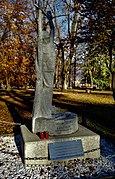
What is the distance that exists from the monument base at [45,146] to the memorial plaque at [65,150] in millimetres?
92

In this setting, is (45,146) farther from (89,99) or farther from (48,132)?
(89,99)

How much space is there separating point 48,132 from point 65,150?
2.46ft

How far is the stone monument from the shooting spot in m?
5.65

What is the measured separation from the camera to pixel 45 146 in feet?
18.7

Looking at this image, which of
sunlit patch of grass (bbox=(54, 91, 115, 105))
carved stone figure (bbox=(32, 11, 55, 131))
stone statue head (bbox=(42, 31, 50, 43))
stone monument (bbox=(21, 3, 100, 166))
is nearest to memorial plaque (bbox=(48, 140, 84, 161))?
stone monument (bbox=(21, 3, 100, 166))

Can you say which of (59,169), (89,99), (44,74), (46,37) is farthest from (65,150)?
(89,99)

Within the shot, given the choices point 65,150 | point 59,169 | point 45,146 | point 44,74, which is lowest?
point 59,169

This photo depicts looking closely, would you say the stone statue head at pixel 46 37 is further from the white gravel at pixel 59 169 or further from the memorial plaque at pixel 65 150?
the white gravel at pixel 59 169

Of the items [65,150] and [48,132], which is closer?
[65,150]

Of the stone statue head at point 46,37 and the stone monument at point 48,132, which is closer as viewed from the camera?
the stone monument at point 48,132

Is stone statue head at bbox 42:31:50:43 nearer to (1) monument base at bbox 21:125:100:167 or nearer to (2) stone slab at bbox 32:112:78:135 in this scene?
(2) stone slab at bbox 32:112:78:135

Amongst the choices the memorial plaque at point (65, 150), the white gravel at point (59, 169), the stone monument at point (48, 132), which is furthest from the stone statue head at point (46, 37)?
the white gravel at point (59, 169)

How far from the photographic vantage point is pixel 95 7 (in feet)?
37.4

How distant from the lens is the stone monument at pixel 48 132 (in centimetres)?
565
